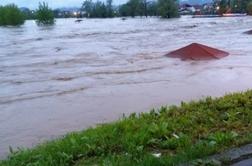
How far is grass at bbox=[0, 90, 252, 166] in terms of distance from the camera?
18.4ft

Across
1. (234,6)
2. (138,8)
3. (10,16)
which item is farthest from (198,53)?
(138,8)

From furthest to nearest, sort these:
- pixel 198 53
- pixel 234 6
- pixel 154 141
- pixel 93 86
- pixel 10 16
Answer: pixel 234 6 < pixel 10 16 < pixel 198 53 < pixel 93 86 < pixel 154 141

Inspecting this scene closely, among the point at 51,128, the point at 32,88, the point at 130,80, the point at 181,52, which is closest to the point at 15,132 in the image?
the point at 51,128

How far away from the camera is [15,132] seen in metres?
11.1

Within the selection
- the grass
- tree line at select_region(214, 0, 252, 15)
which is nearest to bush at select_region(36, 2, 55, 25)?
tree line at select_region(214, 0, 252, 15)

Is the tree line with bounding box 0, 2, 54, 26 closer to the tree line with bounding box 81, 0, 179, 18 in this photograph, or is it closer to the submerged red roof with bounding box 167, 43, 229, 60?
the tree line with bounding box 81, 0, 179, 18

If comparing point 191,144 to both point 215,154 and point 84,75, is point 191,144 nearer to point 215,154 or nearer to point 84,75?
point 215,154

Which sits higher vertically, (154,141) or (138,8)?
(154,141)

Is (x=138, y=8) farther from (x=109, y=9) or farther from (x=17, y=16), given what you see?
(x=17, y=16)

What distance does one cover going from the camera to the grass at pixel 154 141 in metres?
5.60

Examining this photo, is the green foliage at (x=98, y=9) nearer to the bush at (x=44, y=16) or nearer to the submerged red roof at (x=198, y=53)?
the bush at (x=44, y=16)

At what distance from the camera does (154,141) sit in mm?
6262

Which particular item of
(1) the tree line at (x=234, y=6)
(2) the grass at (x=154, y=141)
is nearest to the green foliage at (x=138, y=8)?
(1) the tree line at (x=234, y=6)

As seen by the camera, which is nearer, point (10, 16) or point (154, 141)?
point (154, 141)
